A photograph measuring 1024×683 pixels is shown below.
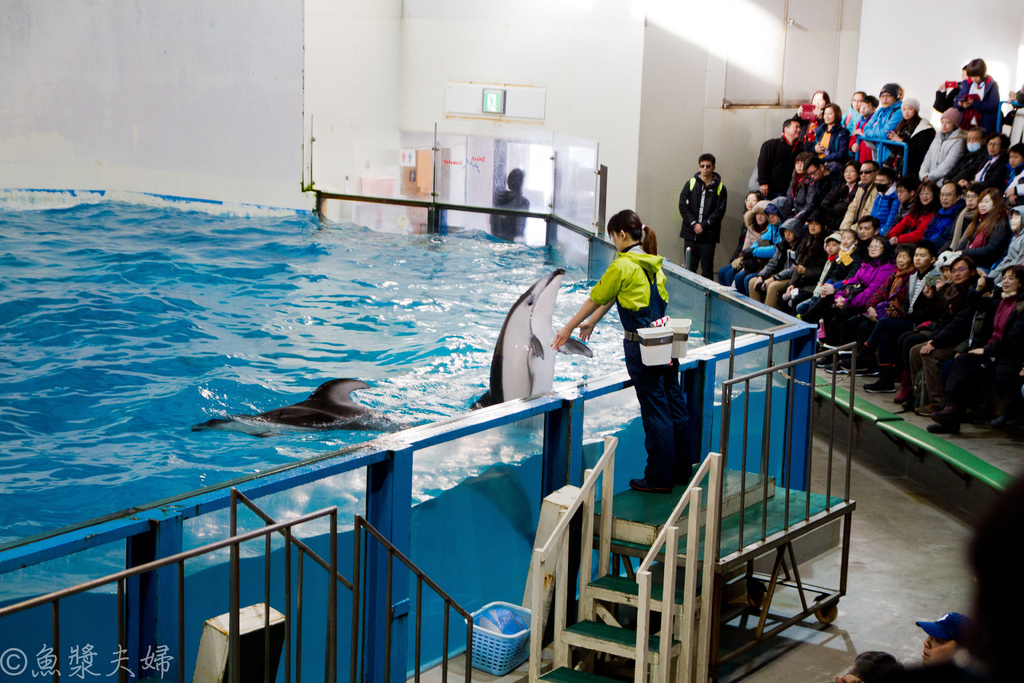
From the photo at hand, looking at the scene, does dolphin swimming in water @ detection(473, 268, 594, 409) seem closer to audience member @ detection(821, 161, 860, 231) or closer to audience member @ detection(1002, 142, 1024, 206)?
audience member @ detection(1002, 142, 1024, 206)

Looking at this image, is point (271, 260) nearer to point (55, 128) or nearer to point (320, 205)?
point (320, 205)

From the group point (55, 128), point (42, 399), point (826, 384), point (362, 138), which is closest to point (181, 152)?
point (55, 128)

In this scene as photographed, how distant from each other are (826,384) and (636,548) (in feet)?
14.1

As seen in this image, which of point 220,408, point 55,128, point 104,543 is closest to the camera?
point 104,543

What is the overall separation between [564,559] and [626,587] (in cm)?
33

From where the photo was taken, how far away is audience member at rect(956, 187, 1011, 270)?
8.02m

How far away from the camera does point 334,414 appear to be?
6.39 metres

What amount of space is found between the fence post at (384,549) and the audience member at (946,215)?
21.9ft

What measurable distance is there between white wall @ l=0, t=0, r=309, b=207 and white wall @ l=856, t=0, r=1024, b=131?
7.83m

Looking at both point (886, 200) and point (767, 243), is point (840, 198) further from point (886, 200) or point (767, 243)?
point (767, 243)

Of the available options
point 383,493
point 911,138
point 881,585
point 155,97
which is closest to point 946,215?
point 911,138

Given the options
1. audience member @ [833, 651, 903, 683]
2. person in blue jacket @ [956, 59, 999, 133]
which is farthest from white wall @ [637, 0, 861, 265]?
audience member @ [833, 651, 903, 683]

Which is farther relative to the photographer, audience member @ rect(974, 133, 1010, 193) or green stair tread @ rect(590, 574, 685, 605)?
audience member @ rect(974, 133, 1010, 193)

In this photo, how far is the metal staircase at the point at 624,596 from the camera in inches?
154
